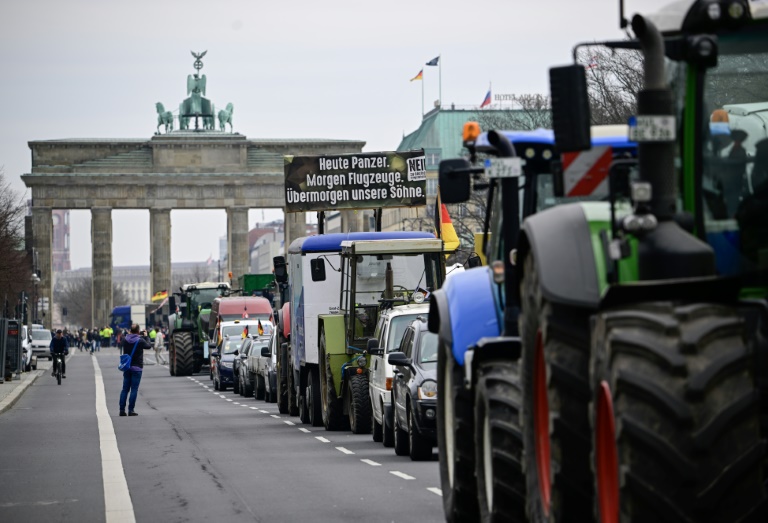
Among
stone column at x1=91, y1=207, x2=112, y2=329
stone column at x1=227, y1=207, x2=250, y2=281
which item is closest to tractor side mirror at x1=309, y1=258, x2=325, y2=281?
stone column at x1=227, y1=207, x2=250, y2=281

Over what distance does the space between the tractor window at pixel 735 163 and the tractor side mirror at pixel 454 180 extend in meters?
2.69

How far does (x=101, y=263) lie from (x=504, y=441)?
412 ft

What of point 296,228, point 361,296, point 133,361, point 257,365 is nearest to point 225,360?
point 257,365

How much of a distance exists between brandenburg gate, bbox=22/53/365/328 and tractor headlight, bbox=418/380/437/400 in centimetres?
10809

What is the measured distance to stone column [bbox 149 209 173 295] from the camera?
130625mm

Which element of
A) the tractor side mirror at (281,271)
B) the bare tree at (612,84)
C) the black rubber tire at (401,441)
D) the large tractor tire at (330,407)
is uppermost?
the bare tree at (612,84)

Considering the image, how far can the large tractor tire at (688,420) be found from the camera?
552cm

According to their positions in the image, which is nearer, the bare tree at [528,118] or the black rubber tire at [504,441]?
the black rubber tire at [504,441]

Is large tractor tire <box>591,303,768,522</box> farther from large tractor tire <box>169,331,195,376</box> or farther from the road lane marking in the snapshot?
large tractor tire <box>169,331,195,376</box>

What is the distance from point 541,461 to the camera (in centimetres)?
787

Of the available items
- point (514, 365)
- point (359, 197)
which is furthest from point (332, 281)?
point (514, 365)

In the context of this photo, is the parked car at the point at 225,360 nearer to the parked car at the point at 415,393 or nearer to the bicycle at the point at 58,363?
the bicycle at the point at 58,363

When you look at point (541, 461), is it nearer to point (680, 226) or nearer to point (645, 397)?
point (680, 226)

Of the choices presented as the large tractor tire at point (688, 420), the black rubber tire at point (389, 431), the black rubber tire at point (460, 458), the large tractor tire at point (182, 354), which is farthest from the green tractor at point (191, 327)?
the large tractor tire at point (688, 420)
